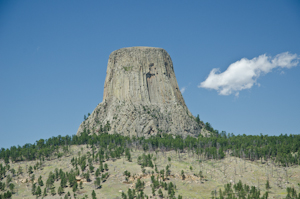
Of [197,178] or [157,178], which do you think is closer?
[157,178]

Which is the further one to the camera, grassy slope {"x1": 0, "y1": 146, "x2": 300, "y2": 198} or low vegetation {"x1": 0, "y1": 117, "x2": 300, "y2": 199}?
grassy slope {"x1": 0, "y1": 146, "x2": 300, "y2": 198}

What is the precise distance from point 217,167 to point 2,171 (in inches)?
4284

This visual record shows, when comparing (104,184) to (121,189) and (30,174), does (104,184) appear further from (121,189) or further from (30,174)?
(30,174)

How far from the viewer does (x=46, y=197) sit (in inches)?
6575

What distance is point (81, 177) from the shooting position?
181 meters

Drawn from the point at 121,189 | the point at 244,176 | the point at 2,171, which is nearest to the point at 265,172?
the point at 244,176

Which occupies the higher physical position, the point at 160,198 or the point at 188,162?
the point at 188,162

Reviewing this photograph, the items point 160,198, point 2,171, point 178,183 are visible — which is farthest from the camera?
point 2,171

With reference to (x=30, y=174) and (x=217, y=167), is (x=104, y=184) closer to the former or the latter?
(x=30, y=174)

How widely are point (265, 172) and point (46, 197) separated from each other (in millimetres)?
102835

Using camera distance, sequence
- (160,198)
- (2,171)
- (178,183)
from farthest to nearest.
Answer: (2,171), (178,183), (160,198)

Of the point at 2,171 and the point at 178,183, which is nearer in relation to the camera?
the point at 178,183

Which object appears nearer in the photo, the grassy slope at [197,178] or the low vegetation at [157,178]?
the low vegetation at [157,178]

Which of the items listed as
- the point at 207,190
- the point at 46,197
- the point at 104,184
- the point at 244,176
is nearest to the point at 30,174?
the point at 46,197
